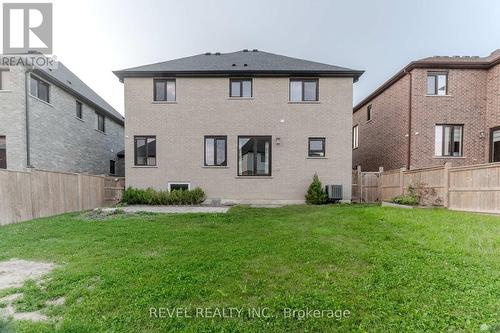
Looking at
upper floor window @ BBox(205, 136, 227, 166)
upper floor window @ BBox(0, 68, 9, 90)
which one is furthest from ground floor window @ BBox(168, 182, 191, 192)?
upper floor window @ BBox(0, 68, 9, 90)

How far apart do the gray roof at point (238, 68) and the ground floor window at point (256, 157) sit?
325 centimetres

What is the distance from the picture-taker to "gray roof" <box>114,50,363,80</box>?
11.7 meters

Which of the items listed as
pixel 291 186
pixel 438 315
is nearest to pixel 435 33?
pixel 291 186

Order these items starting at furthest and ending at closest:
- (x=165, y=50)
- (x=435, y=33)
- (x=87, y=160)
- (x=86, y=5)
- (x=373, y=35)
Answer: (x=435, y=33) → (x=373, y=35) → (x=165, y=50) → (x=87, y=160) → (x=86, y=5)

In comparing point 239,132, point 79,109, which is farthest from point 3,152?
point 239,132

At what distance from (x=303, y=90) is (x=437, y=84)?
6.92 metres

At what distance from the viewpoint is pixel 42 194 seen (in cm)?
869

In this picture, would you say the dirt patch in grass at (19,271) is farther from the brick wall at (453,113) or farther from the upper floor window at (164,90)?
the brick wall at (453,113)

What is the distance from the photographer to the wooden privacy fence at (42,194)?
7516mm

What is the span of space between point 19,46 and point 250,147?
1221cm

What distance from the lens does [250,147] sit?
12.1 m

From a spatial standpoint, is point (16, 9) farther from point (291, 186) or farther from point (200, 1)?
point (291, 186)

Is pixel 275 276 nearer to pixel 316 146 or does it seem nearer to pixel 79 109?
pixel 316 146

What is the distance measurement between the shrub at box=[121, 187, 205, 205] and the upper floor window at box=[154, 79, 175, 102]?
14.8ft
